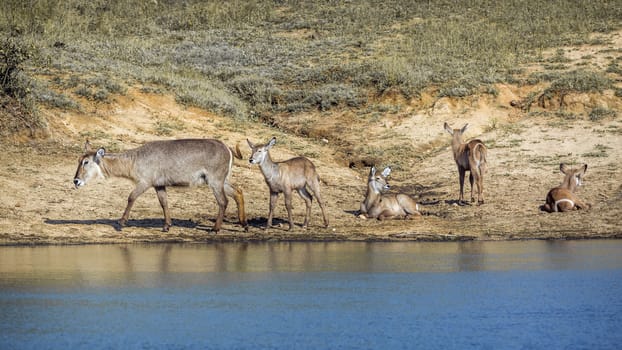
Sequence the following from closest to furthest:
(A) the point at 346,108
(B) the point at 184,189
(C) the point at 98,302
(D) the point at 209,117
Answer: (C) the point at 98,302 → (B) the point at 184,189 → (D) the point at 209,117 → (A) the point at 346,108

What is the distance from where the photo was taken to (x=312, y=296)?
1262 cm

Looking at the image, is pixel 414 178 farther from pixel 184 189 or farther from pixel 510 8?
pixel 510 8

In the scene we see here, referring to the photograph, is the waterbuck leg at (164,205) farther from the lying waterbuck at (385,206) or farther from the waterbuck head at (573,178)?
the waterbuck head at (573,178)

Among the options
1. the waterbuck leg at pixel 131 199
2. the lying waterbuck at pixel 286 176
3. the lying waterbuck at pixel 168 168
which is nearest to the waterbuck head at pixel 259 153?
the lying waterbuck at pixel 286 176

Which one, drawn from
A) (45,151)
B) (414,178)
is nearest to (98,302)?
(45,151)

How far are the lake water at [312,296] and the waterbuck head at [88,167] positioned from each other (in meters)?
1.92

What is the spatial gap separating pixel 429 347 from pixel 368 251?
22.3 ft

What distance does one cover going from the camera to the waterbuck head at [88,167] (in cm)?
1873

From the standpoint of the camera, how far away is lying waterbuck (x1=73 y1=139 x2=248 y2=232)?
60.7 ft

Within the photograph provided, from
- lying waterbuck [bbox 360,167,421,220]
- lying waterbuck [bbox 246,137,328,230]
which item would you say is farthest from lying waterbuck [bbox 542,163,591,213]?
lying waterbuck [bbox 246,137,328,230]

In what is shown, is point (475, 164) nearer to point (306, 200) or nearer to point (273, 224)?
point (306, 200)

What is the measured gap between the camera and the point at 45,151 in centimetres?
2247

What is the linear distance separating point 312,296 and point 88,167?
7643mm

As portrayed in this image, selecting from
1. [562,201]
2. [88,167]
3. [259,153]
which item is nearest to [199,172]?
[259,153]
